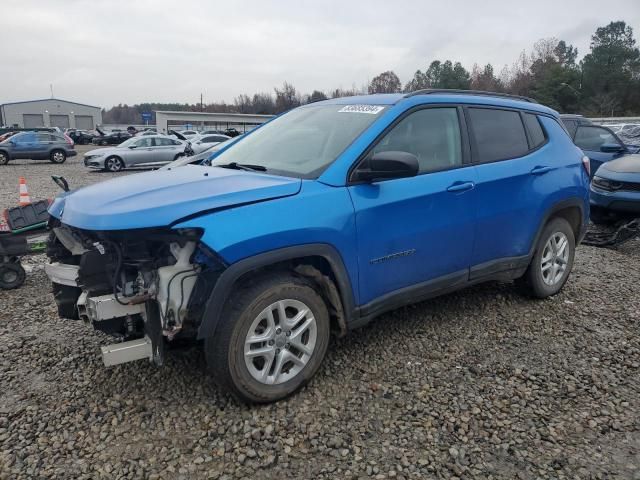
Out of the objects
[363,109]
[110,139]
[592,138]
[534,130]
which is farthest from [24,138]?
[534,130]

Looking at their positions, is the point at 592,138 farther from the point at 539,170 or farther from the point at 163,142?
the point at 163,142

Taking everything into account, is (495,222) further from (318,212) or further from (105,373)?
(105,373)

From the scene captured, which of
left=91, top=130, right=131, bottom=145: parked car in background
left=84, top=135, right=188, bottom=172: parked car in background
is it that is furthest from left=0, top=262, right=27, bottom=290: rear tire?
left=91, top=130, right=131, bottom=145: parked car in background

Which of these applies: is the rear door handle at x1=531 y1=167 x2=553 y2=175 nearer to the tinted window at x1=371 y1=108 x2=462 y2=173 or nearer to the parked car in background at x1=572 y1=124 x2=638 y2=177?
the tinted window at x1=371 y1=108 x2=462 y2=173

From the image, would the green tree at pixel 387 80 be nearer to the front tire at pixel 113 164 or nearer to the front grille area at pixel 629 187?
the front tire at pixel 113 164

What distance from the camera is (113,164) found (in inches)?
765

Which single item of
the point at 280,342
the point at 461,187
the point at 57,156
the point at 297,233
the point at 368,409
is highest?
the point at 461,187

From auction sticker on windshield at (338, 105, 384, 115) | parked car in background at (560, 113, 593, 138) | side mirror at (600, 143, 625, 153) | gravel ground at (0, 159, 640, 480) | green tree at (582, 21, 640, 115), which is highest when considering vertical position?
green tree at (582, 21, 640, 115)

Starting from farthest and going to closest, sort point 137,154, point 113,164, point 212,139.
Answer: point 212,139 < point 137,154 < point 113,164

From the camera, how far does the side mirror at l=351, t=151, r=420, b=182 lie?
296 cm

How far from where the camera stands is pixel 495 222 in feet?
12.7

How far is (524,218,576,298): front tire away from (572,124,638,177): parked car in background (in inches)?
236

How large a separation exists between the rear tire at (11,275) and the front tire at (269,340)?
10.9 feet

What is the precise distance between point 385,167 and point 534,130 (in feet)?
7.08
